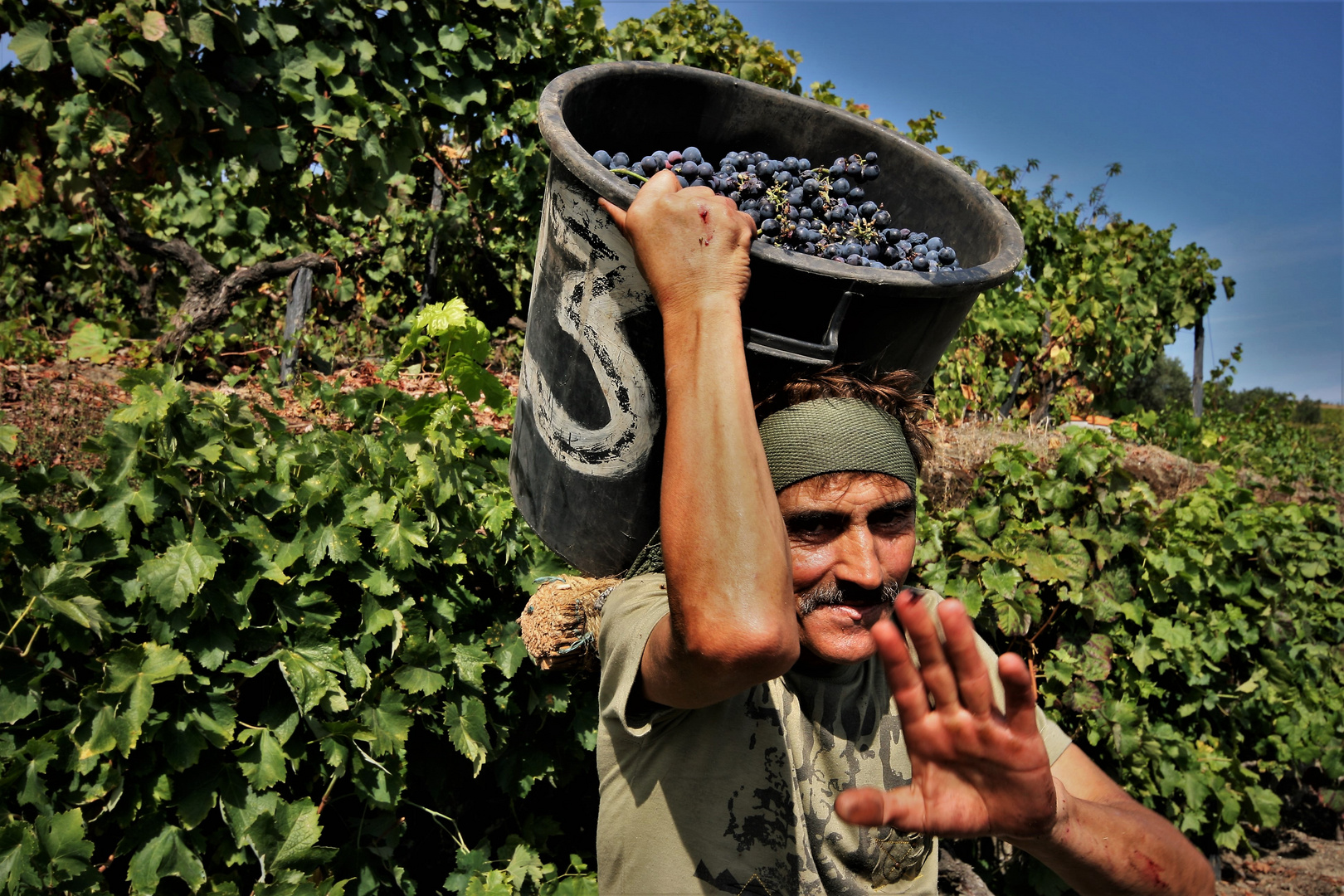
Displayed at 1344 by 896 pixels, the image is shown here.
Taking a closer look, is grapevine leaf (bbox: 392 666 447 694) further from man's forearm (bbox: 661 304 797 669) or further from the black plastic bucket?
man's forearm (bbox: 661 304 797 669)

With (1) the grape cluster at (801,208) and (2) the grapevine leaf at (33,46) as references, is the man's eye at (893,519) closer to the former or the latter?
(1) the grape cluster at (801,208)

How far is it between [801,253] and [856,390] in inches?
12.7

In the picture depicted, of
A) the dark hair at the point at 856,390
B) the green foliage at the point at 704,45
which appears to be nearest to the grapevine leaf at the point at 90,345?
the green foliage at the point at 704,45

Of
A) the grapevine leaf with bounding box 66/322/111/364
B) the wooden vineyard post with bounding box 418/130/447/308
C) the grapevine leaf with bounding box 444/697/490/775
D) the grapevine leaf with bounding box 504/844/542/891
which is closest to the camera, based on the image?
the grapevine leaf with bounding box 444/697/490/775

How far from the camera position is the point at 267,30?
3.78 m

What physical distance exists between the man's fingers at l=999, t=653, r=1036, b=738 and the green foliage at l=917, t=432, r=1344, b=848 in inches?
79.8

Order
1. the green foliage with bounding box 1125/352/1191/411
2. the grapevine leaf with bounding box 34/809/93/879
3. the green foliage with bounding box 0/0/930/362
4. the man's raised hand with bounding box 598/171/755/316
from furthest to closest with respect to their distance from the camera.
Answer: the green foliage with bounding box 1125/352/1191/411 → the green foliage with bounding box 0/0/930/362 → the grapevine leaf with bounding box 34/809/93/879 → the man's raised hand with bounding box 598/171/755/316

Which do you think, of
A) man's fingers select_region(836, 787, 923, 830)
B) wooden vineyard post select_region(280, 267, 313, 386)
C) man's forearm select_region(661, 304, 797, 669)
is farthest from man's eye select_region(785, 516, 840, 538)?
wooden vineyard post select_region(280, 267, 313, 386)

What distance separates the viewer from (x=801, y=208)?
1.45 meters

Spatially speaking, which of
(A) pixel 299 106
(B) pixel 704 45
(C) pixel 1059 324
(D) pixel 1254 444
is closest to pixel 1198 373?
(D) pixel 1254 444

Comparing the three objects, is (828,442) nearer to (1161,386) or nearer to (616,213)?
(616,213)

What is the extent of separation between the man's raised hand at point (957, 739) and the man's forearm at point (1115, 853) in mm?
178

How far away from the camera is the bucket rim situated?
118cm

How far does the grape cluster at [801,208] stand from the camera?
1.38m
